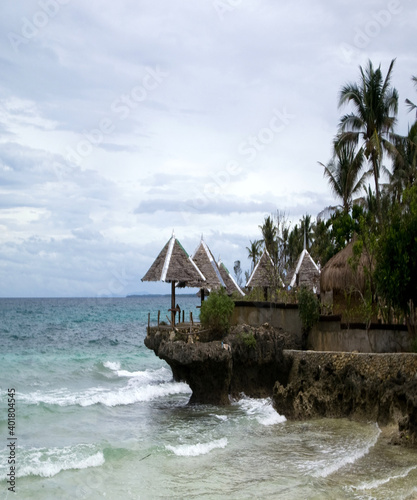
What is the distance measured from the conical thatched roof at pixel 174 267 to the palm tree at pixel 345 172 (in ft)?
26.3

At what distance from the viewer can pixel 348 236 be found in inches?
957

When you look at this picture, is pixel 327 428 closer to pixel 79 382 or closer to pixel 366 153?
pixel 366 153

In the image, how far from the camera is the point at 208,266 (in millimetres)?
23688

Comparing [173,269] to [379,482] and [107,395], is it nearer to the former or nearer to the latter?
[107,395]

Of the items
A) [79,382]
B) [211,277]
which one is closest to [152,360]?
[79,382]

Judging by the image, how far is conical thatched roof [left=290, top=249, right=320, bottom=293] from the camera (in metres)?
26.3

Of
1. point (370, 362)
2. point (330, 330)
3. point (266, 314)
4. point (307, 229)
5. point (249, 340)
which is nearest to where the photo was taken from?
point (370, 362)

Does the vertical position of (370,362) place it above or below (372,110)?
below

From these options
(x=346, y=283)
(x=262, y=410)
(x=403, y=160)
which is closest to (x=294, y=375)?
(x=262, y=410)

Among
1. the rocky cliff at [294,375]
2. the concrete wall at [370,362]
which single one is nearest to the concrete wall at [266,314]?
the rocky cliff at [294,375]

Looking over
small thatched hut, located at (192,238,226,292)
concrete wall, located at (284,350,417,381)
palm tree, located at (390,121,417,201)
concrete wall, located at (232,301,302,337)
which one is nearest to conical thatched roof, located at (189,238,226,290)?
small thatched hut, located at (192,238,226,292)

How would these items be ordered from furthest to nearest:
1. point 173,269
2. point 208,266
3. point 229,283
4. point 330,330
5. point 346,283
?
point 229,283, point 208,266, point 173,269, point 346,283, point 330,330

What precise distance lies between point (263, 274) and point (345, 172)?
19.5ft

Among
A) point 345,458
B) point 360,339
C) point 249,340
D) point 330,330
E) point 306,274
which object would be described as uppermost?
point 306,274
